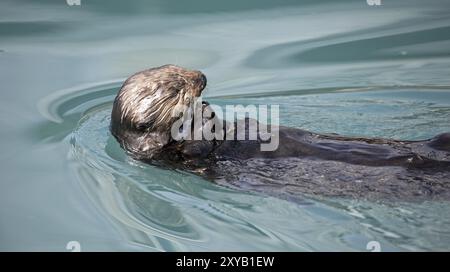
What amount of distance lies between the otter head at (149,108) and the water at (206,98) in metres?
0.21

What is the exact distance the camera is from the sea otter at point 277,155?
3.99 meters

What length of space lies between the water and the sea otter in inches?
3.9

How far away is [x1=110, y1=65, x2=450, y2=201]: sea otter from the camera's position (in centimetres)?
399

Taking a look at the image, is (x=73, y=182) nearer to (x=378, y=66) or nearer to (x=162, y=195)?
(x=162, y=195)

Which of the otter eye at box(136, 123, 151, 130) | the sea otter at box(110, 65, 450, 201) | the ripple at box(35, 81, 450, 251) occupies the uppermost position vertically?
the otter eye at box(136, 123, 151, 130)

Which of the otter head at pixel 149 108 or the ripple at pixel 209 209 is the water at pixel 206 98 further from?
the otter head at pixel 149 108

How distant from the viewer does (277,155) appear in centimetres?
436

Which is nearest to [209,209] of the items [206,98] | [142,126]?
[142,126]

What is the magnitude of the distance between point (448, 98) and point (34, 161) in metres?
3.82

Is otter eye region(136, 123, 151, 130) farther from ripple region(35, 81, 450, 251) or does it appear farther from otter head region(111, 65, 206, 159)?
ripple region(35, 81, 450, 251)

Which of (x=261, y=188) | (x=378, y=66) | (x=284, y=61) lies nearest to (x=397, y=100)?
(x=378, y=66)

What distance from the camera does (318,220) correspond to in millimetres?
3893

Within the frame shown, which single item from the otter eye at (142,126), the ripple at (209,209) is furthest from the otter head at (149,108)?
the ripple at (209,209)

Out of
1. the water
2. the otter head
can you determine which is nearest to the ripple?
the water
